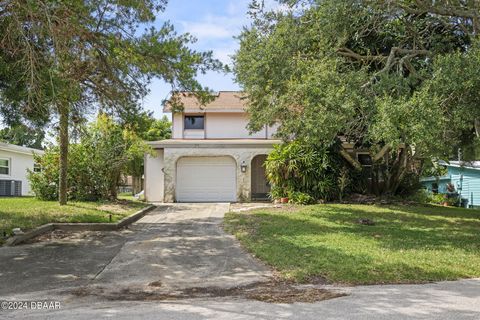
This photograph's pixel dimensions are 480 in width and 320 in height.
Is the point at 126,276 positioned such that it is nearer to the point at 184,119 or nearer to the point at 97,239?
the point at 97,239

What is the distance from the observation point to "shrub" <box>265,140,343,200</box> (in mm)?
18500

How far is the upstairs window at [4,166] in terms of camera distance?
89.6ft

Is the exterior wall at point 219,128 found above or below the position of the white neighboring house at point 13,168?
above

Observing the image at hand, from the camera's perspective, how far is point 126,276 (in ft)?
25.5

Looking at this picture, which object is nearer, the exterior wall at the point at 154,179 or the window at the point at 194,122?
the exterior wall at the point at 154,179

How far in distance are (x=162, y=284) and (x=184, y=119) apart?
1756 cm

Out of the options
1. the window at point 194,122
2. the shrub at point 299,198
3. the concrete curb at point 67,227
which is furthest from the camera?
the window at point 194,122

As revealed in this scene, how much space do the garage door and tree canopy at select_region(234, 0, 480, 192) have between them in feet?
20.4

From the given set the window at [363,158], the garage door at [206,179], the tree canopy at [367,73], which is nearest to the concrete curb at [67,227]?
the tree canopy at [367,73]

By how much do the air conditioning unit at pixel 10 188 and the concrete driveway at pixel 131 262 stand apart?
18.1 meters

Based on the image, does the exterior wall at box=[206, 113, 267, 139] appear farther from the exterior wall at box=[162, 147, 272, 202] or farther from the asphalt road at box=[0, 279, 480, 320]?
the asphalt road at box=[0, 279, 480, 320]

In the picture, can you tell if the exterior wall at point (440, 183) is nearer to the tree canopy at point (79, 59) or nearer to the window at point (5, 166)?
the tree canopy at point (79, 59)

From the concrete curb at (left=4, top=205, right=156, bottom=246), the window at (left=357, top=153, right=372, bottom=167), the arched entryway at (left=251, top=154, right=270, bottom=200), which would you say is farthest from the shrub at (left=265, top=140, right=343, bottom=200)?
the concrete curb at (left=4, top=205, right=156, bottom=246)

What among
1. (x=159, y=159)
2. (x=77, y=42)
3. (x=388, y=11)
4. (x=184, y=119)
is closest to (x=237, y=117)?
(x=184, y=119)
